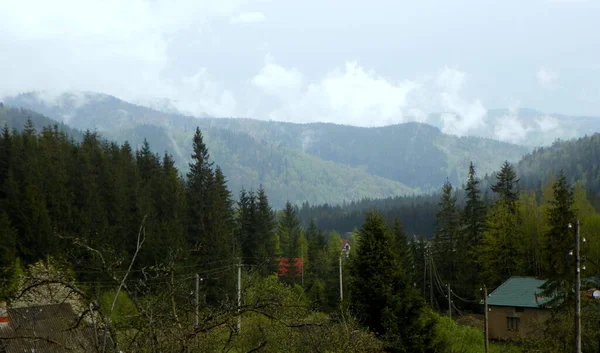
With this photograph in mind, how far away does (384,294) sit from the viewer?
3005 centimetres

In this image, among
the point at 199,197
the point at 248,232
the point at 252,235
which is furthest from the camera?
the point at 248,232

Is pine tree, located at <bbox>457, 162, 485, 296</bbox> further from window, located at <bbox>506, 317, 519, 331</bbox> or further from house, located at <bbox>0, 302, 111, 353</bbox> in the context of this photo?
house, located at <bbox>0, 302, 111, 353</bbox>

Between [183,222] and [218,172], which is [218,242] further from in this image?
[218,172]

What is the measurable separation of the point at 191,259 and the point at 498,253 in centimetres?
3178

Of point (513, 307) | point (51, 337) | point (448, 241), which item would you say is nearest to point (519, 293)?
point (513, 307)

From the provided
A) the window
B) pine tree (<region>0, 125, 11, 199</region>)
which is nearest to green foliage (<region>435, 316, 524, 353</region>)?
the window

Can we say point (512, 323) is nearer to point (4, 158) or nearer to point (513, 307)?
point (513, 307)

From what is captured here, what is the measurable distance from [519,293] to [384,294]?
940 inches

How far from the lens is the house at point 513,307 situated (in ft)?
154

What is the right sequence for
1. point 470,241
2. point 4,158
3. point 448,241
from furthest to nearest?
point 448,241 → point 470,241 → point 4,158

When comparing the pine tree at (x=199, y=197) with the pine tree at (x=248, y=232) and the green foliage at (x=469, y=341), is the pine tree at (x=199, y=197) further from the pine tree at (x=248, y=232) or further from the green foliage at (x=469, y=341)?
the green foliage at (x=469, y=341)

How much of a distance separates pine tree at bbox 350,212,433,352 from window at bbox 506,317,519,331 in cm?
2139

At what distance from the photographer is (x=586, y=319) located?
27.3m

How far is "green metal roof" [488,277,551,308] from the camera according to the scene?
47.2m
